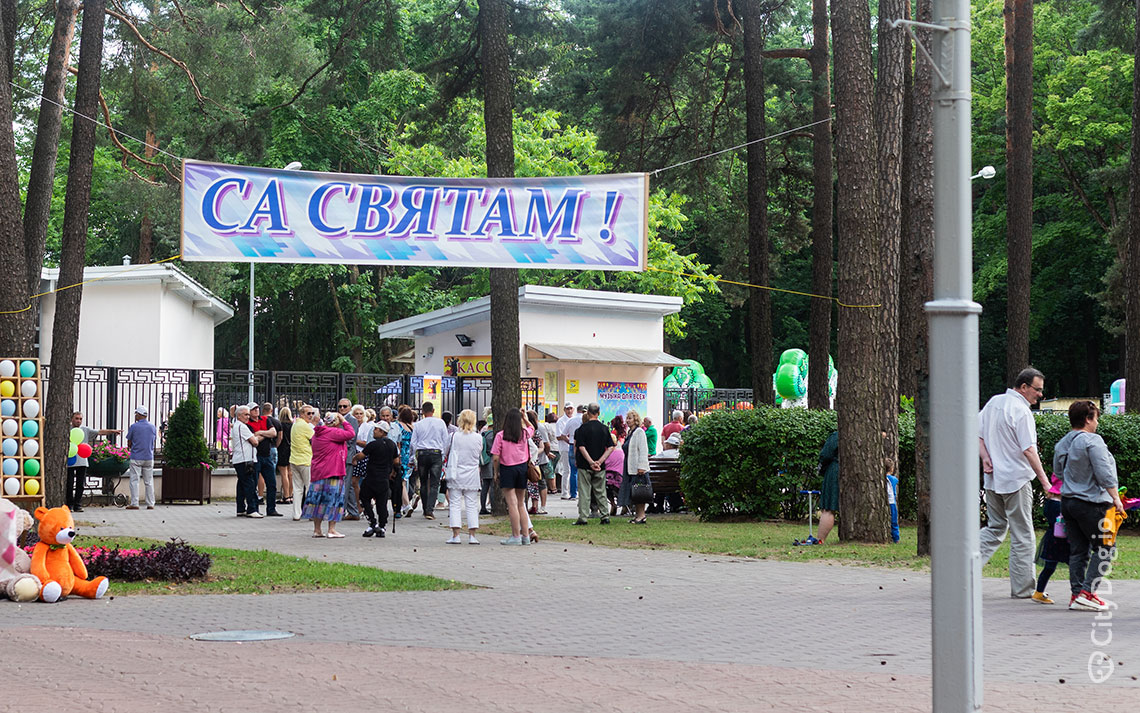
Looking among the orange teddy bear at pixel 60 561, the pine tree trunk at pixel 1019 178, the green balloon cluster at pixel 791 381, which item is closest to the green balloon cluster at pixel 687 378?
the green balloon cluster at pixel 791 381

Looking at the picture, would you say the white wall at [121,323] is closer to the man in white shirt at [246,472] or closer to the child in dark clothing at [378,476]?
the man in white shirt at [246,472]

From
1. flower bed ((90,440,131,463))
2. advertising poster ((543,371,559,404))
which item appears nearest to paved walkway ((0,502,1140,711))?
flower bed ((90,440,131,463))

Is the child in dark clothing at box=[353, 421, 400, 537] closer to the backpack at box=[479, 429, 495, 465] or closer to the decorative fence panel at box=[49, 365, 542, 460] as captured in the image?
the backpack at box=[479, 429, 495, 465]

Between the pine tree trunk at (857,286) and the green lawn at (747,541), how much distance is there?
1.89ft

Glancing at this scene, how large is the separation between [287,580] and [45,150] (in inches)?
416

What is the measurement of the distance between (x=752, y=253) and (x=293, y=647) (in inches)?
728

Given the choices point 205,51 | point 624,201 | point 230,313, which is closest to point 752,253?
point 624,201

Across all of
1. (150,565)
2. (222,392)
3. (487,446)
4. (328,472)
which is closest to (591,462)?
(487,446)

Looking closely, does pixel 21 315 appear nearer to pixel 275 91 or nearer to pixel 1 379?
pixel 1 379

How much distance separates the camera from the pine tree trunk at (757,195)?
1006 inches

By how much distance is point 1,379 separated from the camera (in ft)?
45.9

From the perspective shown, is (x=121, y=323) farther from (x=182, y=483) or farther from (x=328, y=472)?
(x=328, y=472)

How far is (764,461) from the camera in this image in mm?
20516

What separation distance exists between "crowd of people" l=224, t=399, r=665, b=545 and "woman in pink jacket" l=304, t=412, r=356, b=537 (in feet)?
0.05
